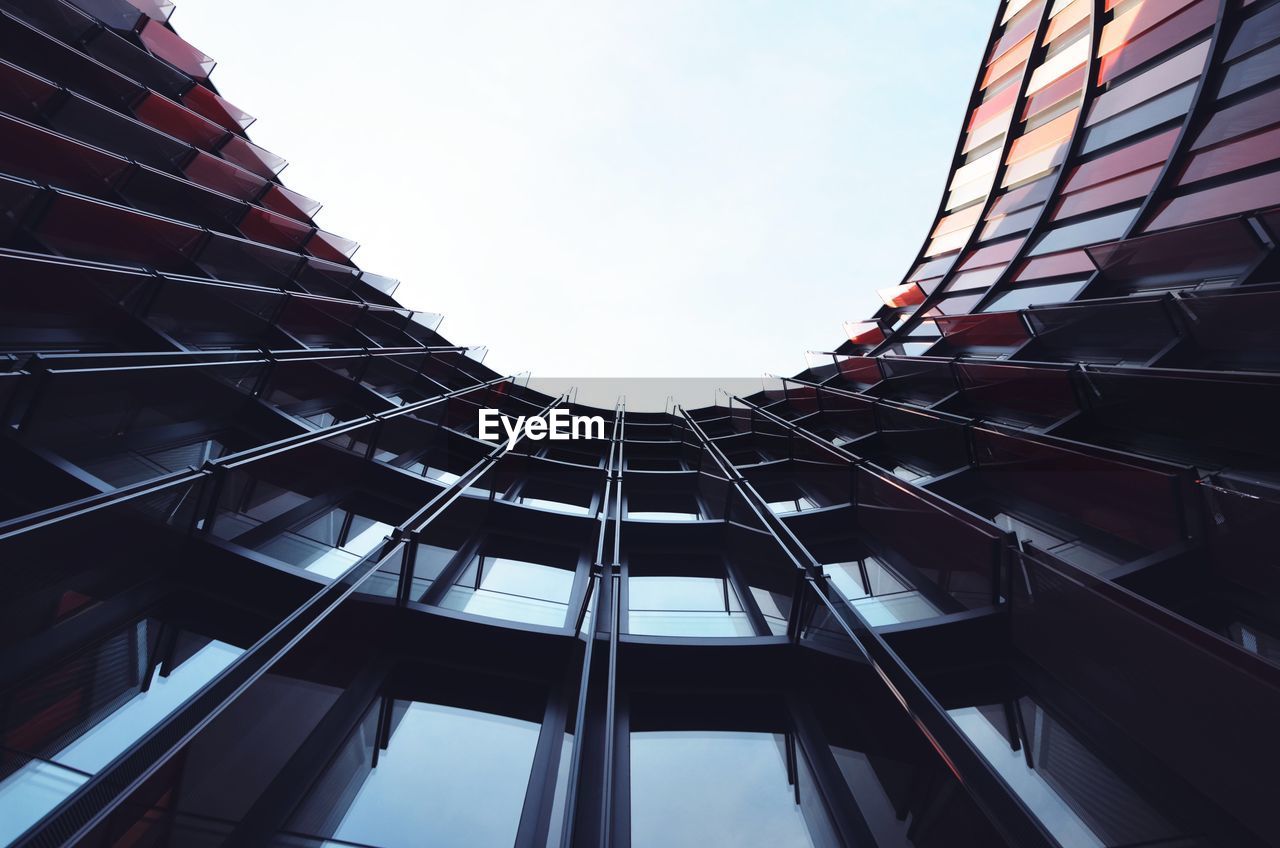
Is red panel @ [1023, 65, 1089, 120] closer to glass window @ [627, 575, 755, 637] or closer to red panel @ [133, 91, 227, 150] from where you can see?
glass window @ [627, 575, 755, 637]

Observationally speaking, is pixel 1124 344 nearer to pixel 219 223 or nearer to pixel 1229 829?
pixel 1229 829

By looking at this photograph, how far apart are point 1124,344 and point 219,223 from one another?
21.4m

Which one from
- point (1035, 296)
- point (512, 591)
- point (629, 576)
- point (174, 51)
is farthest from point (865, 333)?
point (174, 51)

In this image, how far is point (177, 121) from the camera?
17.2 m

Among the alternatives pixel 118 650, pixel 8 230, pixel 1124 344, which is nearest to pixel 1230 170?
pixel 1124 344

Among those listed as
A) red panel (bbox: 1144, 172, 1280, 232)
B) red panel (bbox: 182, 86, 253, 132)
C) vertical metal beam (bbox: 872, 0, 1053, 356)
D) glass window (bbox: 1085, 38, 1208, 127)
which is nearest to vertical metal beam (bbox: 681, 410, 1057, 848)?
red panel (bbox: 1144, 172, 1280, 232)

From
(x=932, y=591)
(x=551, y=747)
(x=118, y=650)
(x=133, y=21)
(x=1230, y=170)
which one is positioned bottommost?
(x=118, y=650)

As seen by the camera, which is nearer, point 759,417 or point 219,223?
point 219,223

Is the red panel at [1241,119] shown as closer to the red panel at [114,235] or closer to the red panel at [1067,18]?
the red panel at [1067,18]

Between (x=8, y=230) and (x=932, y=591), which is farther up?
(x=932, y=591)

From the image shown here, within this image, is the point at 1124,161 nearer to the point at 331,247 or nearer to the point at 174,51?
the point at 331,247

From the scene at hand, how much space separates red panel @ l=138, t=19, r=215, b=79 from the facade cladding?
350 inches

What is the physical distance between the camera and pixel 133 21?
18.7m

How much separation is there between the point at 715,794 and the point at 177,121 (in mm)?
25021
